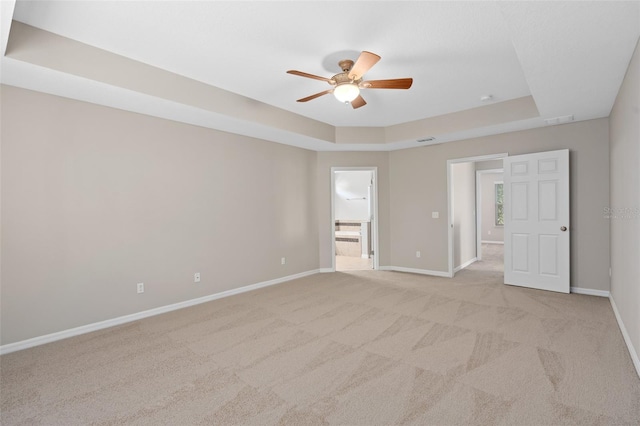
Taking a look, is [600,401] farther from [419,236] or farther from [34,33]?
[34,33]

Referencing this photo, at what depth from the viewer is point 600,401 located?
6.42 ft

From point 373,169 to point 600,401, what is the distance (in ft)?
15.3

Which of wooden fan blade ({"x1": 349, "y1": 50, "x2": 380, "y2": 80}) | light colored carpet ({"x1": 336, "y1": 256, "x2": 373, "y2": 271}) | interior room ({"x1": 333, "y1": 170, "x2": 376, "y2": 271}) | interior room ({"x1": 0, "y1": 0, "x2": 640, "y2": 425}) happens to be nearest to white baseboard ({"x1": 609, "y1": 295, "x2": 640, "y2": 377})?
interior room ({"x1": 0, "y1": 0, "x2": 640, "y2": 425})

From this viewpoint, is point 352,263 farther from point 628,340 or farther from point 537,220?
point 628,340

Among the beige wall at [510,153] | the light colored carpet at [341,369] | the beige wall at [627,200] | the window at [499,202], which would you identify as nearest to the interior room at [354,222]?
the beige wall at [510,153]

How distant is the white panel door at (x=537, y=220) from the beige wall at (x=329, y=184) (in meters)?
2.11

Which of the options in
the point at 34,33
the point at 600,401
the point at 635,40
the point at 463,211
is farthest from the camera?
the point at 463,211

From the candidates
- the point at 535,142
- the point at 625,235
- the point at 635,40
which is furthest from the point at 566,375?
the point at 535,142

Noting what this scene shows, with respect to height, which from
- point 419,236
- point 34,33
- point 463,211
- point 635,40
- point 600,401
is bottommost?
point 600,401

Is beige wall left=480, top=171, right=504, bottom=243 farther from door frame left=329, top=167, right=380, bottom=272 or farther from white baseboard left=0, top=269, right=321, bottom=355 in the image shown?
white baseboard left=0, top=269, right=321, bottom=355

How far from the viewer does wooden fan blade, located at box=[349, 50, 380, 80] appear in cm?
239

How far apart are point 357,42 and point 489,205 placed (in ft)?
29.9

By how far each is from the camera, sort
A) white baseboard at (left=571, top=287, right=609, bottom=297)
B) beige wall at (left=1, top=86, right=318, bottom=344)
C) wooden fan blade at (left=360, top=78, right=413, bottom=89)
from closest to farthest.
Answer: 1. wooden fan blade at (left=360, top=78, right=413, bottom=89)
2. beige wall at (left=1, top=86, right=318, bottom=344)
3. white baseboard at (left=571, top=287, right=609, bottom=297)

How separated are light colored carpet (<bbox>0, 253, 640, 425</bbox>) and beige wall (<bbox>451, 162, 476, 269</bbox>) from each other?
235 cm
